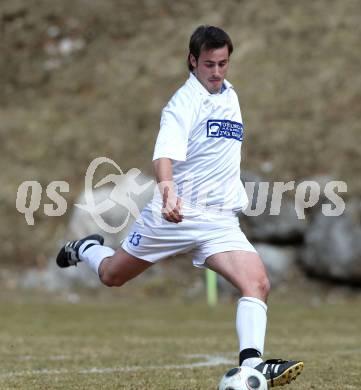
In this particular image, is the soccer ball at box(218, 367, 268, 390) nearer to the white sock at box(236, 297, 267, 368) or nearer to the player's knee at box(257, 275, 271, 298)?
the white sock at box(236, 297, 267, 368)

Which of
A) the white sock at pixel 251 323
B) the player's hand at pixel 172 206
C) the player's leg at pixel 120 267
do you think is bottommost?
the white sock at pixel 251 323

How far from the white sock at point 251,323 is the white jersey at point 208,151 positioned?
1.87ft

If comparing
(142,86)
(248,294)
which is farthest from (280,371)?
(142,86)

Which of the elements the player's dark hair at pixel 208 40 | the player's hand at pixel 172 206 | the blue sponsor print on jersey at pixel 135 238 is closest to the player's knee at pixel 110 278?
the blue sponsor print on jersey at pixel 135 238

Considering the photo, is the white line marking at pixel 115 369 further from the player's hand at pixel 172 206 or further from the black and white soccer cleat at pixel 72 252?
the player's hand at pixel 172 206

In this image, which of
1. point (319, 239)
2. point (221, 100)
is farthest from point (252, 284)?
point (319, 239)

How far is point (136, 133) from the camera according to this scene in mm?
22094

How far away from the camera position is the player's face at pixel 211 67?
18.6 feet

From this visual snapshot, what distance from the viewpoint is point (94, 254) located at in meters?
6.76

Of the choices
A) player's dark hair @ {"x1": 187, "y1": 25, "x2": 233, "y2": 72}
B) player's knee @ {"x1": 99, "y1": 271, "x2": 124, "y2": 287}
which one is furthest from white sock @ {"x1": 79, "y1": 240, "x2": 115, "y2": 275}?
player's dark hair @ {"x1": 187, "y1": 25, "x2": 233, "y2": 72}

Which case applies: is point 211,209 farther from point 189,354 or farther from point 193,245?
point 189,354

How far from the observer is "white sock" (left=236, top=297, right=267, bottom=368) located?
18.0ft

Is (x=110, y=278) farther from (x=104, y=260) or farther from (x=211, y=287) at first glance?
(x=211, y=287)

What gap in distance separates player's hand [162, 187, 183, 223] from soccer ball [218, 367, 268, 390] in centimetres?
82
